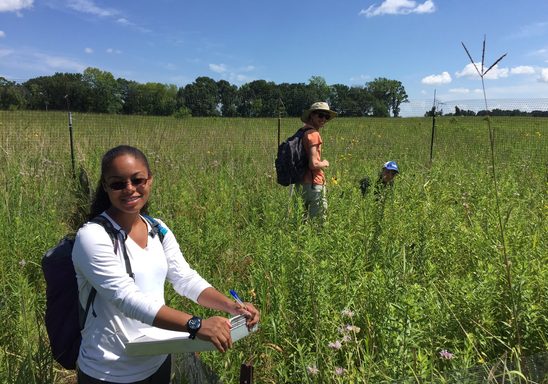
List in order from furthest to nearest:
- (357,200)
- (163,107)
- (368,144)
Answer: (163,107), (368,144), (357,200)

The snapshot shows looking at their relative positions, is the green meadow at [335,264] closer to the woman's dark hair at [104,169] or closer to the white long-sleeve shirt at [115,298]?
the white long-sleeve shirt at [115,298]

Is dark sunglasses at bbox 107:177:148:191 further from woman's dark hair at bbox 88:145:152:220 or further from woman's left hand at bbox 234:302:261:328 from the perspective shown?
woman's left hand at bbox 234:302:261:328

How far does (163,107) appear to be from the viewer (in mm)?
13523

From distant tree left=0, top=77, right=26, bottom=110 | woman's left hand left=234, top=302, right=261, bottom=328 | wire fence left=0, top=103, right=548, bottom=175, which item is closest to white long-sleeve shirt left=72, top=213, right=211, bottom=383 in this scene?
woman's left hand left=234, top=302, right=261, bottom=328

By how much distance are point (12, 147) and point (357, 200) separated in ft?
17.2

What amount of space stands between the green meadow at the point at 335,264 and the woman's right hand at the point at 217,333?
56cm

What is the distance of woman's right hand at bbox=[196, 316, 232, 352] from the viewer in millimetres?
1259

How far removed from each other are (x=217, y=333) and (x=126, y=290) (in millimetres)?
346

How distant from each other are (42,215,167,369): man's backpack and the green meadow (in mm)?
522

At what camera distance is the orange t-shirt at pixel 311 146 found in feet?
14.5

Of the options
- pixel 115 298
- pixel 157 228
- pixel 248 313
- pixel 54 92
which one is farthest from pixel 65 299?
pixel 54 92

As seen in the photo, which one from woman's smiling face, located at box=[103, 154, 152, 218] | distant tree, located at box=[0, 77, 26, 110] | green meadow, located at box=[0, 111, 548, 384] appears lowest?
green meadow, located at box=[0, 111, 548, 384]

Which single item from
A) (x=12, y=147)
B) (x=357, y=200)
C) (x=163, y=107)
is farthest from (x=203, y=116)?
(x=357, y=200)

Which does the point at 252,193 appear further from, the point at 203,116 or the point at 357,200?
the point at 203,116
